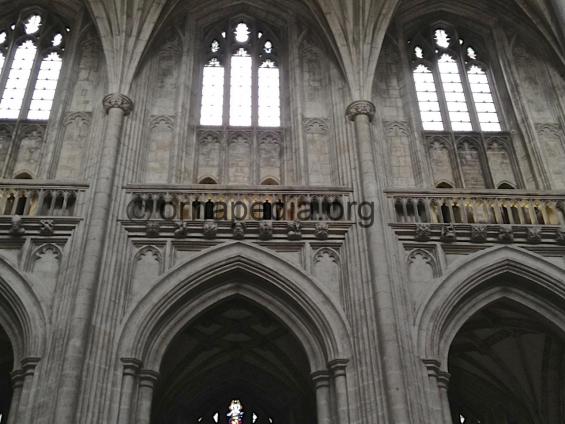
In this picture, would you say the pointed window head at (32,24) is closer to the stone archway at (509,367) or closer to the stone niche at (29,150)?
the stone niche at (29,150)

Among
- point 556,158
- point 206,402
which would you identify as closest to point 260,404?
point 206,402

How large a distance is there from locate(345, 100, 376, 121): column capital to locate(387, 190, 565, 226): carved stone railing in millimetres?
1985

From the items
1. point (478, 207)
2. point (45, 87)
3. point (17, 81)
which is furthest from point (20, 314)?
point (478, 207)

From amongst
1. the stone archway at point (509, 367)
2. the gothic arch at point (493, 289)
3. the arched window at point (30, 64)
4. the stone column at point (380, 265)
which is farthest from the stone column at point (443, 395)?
the arched window at point (30, 64)

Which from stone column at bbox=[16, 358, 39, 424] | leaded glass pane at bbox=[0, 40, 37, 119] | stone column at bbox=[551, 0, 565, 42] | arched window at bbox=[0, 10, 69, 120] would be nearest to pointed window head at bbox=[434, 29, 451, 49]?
stone column at bbox=[551, 0, 565, 42]

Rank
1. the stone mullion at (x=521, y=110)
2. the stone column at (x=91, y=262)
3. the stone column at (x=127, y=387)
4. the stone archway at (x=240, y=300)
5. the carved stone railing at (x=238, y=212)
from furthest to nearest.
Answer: the stone mullion at (x=521, y=110) → the carved stone railing at (x=238, y=212) → the stone archway at (x=240, y=300) → the stone column at (x=127, y=387) → the stone column at (x=91, y=262)

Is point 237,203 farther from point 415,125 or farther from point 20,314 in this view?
point 415,125

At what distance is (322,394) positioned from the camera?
36.8 ft

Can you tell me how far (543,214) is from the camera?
1295 centimetres

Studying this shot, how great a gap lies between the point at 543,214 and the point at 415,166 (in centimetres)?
286

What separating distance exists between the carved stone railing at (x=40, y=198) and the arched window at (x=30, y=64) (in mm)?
2837

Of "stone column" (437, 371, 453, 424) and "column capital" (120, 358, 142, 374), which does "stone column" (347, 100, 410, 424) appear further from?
"column capital" (120, 358, 142, 374)

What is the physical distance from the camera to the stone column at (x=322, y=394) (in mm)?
10984

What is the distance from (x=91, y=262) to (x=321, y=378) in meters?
4.54
